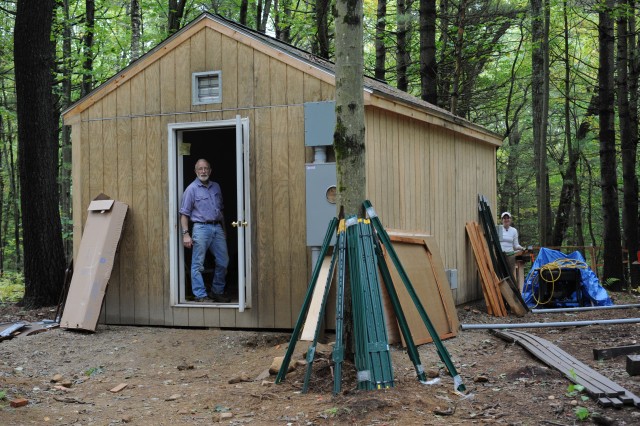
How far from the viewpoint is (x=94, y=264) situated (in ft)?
28.8

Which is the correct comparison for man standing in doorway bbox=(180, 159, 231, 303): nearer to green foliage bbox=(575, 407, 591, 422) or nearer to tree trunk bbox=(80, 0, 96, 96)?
green foliage bbox=(575, 407, 591, 422)

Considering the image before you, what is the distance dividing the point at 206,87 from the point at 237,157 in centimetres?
113

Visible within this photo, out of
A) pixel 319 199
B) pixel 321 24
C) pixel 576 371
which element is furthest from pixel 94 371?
pixel 321 24

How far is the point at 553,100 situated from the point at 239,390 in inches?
778

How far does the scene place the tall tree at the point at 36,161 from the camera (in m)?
11.0

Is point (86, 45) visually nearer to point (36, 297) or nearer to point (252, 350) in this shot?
point (36, 297)

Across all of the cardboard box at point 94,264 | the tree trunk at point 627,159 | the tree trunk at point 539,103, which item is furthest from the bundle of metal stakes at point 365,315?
the tree trunk at point 539,103

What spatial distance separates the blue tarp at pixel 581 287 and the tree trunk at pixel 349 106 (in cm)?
686

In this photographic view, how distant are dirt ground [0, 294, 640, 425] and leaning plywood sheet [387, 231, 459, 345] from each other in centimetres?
28

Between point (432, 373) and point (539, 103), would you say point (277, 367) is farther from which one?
point (539, 103)

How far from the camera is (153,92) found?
8938 mm

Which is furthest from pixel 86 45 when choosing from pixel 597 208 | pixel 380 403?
pixel 597 208

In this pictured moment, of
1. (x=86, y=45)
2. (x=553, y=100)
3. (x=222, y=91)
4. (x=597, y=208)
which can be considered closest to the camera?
(x=222, y=91)

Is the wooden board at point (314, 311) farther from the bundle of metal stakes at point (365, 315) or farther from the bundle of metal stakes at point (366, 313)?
the bundle of metal stakes at point (366, 313)
